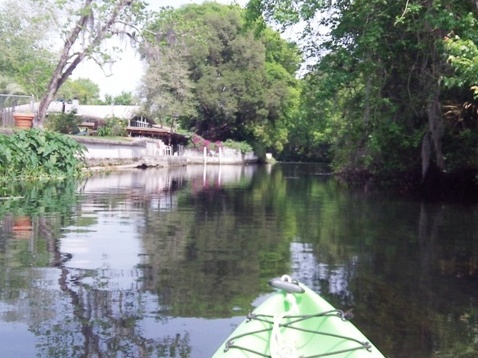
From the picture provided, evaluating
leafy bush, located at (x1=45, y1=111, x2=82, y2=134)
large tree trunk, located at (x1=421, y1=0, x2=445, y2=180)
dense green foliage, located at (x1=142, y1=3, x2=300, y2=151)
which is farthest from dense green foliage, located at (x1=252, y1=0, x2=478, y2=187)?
dense green foliage, located at (x1=142, y1=3, x2=300, y2=151)

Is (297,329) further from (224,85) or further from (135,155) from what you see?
(224,85)

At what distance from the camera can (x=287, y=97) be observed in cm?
6806

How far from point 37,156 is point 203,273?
2157 centimetres

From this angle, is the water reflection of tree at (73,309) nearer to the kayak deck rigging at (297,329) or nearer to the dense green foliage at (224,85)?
the kayak deck rigging at (297,329)

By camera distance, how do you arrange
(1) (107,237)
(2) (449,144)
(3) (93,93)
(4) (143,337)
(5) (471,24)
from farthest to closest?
(3) (93,93) < (2) (449,144) < (5) (471,24) < (1) (107,237) < (4) (143,337)

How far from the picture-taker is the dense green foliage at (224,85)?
58562 mm

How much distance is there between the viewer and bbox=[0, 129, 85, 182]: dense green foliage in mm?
26016

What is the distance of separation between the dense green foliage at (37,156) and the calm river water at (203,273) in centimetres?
790

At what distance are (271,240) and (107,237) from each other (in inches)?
125

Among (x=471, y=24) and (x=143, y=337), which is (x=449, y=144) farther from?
(x=143, y=337)

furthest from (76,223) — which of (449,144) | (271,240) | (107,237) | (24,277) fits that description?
(449,144)

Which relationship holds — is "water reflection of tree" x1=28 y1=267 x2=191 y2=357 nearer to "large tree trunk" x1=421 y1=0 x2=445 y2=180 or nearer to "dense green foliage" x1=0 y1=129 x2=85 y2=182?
"large tree trunk" x1=421 y1=0 x2=445 y2=180

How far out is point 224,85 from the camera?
63.1 m

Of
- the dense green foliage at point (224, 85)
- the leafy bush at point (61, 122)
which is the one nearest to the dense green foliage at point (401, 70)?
the leafy bush at point (61, 122)
